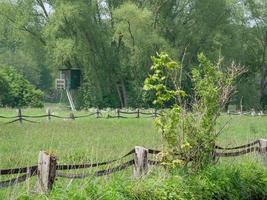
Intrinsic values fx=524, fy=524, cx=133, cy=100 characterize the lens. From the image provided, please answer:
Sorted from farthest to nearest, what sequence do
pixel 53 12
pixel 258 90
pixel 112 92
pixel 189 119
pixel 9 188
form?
pixel 258 90, pixel 112 92, pixel 53 12, pixel 189 119, pixel 9 188

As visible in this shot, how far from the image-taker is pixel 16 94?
58094mm

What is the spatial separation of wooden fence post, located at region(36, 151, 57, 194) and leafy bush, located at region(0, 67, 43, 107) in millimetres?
51526

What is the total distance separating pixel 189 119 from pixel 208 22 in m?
43.7

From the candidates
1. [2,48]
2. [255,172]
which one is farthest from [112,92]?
[2,48]

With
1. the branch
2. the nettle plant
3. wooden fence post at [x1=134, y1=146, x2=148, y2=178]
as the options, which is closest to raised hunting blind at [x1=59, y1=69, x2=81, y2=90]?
the branch

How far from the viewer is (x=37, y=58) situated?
56.3 meters

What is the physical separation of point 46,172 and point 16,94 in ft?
173

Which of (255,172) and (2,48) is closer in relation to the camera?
(255,172)

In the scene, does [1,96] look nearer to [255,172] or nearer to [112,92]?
[112,92]

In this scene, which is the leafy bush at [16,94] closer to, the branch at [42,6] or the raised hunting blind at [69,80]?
the raised hunting blind at [69,80]

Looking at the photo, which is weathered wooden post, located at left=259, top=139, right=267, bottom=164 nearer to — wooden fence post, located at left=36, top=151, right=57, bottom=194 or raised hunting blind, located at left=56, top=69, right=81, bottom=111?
wooden fence post, located at left=36, top=151, right=57, bottom=194

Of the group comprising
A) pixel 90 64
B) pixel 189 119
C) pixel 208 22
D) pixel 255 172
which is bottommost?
pixel 255 172

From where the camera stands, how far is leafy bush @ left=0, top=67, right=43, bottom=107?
57531mm

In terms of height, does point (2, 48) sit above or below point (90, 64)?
above
